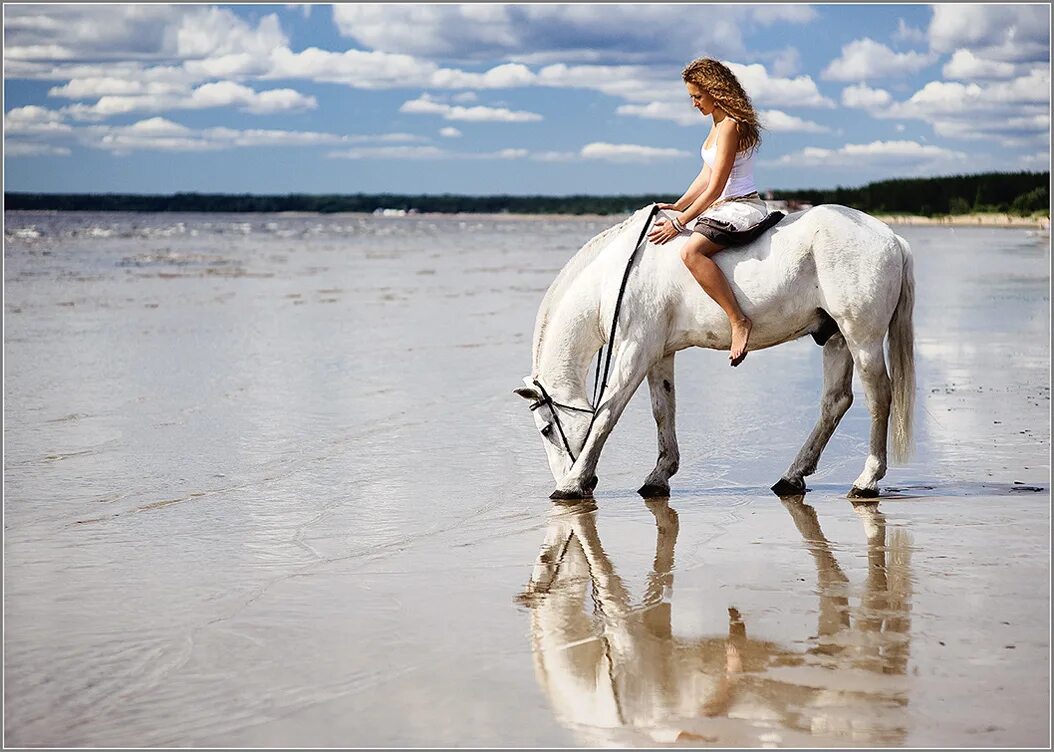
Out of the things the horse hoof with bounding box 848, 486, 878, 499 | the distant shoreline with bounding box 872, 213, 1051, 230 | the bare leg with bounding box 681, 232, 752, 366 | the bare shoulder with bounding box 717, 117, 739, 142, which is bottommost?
the horse hoof with bounding box 848, 486, 878, 499

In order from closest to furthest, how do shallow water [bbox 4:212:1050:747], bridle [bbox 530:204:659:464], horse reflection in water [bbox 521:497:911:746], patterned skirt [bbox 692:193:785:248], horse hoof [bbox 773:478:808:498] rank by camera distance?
horse reflection in water [bbox 521:497:911:746]
shallow water [bbox 4:212:1050:747]
patterned skirt [bbox 692:193:785:248]
bridle [bbox 530:204:659:464]
horse hoof [bbox 773:478:808:498]

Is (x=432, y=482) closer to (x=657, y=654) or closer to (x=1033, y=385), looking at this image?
(x=657, y=654)

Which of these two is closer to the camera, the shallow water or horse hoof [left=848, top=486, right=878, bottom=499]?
the shallow water

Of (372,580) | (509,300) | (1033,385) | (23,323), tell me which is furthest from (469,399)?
(509,300)

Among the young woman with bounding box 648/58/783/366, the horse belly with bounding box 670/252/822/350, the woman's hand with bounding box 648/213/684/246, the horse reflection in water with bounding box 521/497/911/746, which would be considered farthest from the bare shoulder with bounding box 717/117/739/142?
the horse reflection in water with bounding box 521/497/911/746

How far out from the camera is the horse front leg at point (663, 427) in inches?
308

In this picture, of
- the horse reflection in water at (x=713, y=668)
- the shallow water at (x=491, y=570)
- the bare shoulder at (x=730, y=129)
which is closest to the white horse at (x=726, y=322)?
the shallow water at (x=491, y=570)

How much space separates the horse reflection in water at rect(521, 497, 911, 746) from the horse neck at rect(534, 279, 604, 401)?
6.59 feet

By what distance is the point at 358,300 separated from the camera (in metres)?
24.1

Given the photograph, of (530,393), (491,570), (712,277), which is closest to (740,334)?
(712,277)

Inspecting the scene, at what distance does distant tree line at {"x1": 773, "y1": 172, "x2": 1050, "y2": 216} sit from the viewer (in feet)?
237

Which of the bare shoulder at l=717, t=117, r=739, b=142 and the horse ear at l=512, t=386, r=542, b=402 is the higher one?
the bare shoulder at l=717, t=117, r=739, b=142

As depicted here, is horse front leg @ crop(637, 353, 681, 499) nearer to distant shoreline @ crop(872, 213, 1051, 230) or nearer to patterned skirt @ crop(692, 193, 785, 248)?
patterned skirt @ crop(692, 193, 785, 248)

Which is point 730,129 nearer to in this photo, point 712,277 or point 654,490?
point 712,277
